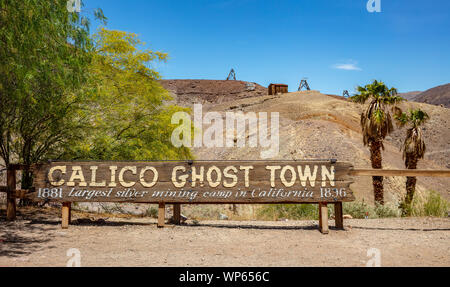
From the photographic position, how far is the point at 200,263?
602cm

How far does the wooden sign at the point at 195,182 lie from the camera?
27.7ft

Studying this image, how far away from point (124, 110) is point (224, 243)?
8.31 m

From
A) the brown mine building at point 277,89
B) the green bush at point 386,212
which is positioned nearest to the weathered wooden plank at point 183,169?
the green bush at point 386,212

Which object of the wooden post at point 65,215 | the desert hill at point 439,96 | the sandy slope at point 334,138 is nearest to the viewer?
the wooden post at point 65,215

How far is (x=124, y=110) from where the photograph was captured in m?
14.0

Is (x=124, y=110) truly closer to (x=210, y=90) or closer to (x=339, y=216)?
(x=339, y=216)

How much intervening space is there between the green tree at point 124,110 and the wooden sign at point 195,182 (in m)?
3.23

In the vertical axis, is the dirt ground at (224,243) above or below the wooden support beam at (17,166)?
below

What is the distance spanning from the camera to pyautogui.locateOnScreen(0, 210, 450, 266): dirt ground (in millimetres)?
6176

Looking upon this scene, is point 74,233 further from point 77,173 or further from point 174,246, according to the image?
point 174,246

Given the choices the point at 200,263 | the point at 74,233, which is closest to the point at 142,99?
the point at 74,233

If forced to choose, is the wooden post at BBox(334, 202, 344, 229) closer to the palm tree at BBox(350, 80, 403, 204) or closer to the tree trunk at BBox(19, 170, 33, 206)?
the tree trunk at BBox(19, 170, 33, 206)

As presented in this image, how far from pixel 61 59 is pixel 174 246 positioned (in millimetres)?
4770

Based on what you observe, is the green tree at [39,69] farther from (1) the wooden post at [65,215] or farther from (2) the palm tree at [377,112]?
(2) the palm tree at [377,112]
